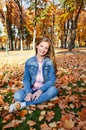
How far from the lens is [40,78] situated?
4.74 metres

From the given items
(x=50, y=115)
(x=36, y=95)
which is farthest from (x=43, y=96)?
(x=50, y=115)

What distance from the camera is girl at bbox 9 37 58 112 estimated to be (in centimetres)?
439

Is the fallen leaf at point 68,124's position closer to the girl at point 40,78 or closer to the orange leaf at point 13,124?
the orange leaf at point 13,124

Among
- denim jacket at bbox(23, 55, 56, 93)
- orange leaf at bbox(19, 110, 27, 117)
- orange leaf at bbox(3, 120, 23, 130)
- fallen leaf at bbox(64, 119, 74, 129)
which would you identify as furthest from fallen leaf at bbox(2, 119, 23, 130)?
denim jacket at bbox(23, 55, 56, 93)

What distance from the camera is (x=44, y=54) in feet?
15.2

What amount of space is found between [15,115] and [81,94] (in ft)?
5.35

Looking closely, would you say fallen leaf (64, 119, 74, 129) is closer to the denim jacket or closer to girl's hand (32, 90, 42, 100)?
girl's hand (32, 90, 42, 100)

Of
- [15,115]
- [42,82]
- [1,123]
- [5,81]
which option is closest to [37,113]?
[15,115]

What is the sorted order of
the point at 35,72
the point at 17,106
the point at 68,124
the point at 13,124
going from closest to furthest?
the point at 68,124 → the point at 13,124 → the point at 17,106 → the point at 35,72

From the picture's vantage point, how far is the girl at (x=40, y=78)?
439 centimetres

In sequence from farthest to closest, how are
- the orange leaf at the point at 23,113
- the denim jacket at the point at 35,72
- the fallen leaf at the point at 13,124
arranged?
the denim jacket at the point at 35,72 < the orange leaf at the point at 23,113 < the fallen leaf at the point at 13,124

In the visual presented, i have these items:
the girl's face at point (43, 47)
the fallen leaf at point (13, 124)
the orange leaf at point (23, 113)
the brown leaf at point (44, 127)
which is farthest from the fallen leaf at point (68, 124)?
the girl's face at point (43, 47)

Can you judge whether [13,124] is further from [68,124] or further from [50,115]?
[68,124]

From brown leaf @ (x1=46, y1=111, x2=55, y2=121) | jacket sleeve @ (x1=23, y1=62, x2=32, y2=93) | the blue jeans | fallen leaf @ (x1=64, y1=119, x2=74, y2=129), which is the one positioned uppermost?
jacket sleeve @ (x1=23, y1=62, x2=32, y2=93)
